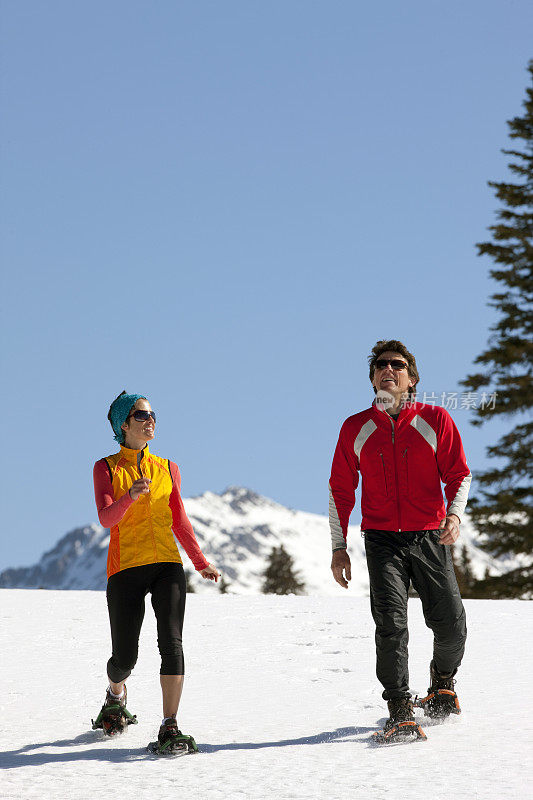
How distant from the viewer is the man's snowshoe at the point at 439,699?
5.68 metres

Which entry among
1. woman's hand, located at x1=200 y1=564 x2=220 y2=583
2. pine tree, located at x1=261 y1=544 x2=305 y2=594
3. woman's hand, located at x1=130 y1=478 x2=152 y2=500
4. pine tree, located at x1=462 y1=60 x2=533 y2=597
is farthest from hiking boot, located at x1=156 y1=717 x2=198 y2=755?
pine tree, located at x1=261 y1=544 x2=305 y2=594

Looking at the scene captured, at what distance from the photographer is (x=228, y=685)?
23.3 ft

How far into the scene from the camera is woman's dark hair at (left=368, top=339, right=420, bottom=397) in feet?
18.9

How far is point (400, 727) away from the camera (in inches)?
203

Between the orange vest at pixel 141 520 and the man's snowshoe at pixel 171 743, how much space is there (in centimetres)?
85

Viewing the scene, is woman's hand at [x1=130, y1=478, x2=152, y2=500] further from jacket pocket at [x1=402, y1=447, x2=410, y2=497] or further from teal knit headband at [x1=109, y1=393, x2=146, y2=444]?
jacket pocket at [x1=402, y1=447, x2=410, y2=497]

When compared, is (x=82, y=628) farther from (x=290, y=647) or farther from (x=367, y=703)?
(x=367, y=703)

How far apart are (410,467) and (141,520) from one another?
1.53 metres

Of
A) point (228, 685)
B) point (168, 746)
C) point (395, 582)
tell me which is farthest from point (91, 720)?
point (395, 582)

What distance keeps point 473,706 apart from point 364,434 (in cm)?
193

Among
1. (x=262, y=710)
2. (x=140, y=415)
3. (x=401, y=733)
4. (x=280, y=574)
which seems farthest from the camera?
(x=280, y=574)

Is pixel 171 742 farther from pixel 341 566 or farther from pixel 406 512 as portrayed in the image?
pixel 406 512

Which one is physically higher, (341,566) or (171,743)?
(341,566)

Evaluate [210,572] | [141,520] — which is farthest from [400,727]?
[141,520]
